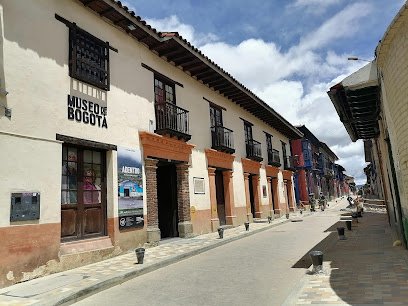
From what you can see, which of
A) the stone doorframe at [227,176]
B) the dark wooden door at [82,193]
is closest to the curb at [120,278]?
the dark wooden door at [82,193]

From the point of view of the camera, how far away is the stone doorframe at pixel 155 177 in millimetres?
10945

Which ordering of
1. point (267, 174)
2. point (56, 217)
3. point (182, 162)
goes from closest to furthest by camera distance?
point (56, 217) → point (182, 162) → point (267, 174)

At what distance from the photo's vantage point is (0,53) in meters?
7.15

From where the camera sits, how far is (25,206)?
7.16 m

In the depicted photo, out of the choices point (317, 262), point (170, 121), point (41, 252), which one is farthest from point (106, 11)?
point (317, 262)

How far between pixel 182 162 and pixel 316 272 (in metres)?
7.47

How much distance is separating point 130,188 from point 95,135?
1948 mm

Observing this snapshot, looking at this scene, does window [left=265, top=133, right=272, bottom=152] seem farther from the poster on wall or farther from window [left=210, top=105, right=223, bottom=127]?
the poster on wall

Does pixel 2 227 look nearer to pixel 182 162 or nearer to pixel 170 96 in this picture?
pixel 182 162

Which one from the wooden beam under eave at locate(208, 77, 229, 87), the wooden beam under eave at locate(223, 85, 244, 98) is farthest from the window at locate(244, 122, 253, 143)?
the wooden beam under eave at locate(208, 77, 229, 87)

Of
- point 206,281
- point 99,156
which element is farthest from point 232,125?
point 206,281

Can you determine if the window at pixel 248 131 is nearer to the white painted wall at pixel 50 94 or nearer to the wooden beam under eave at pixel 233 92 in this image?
the wooden beam under eave at pixel 233 92

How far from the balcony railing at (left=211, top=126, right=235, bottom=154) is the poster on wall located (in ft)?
18.2

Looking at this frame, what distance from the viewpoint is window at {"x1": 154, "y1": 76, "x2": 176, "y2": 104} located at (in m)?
12.4
